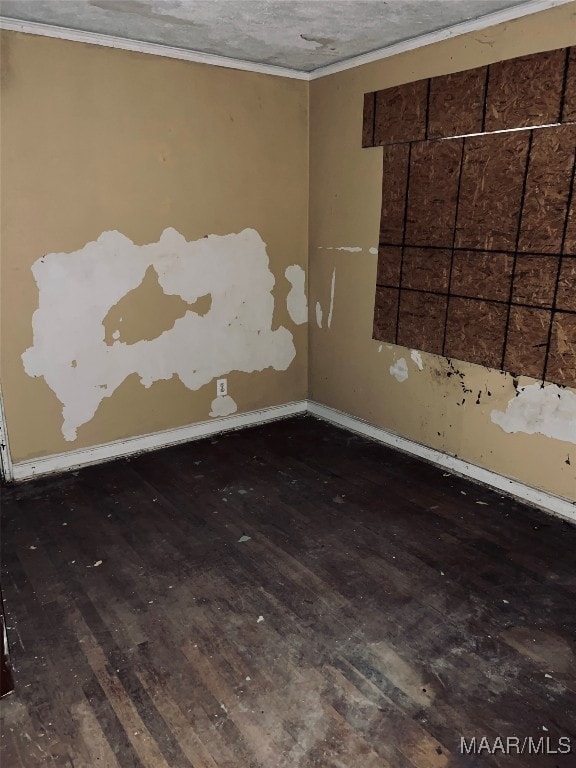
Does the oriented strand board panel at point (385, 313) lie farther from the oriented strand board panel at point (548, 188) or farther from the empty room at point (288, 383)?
the oriented strand board panel at point (548, 188)

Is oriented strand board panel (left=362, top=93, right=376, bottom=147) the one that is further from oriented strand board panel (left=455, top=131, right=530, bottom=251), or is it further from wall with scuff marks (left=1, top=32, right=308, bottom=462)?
oriented strand board panel (left=455, top=131, right=530, bottom=251)

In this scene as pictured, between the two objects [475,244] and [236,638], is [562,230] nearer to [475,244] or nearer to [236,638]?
[475,244]

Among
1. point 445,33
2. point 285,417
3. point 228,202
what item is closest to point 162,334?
point 228,202

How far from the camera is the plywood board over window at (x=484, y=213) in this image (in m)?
2.73

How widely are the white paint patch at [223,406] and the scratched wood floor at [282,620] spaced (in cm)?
68

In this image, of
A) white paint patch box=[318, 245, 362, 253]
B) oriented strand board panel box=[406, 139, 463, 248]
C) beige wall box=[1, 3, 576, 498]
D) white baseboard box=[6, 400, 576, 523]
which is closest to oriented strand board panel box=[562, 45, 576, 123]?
beige wall box=[1, 3, 576, 498]

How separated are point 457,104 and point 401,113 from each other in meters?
0.40

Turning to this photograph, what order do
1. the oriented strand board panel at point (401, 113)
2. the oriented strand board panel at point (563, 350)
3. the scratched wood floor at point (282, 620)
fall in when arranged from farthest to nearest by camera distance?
the oriented strand board panel at point (401, 113)
the oriented strand board panel at point (563, 350)
the scratched wood floor at point (282, 620)

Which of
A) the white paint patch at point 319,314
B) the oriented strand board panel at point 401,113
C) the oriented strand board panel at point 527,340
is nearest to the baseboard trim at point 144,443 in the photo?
the white paint patch at point 319,314

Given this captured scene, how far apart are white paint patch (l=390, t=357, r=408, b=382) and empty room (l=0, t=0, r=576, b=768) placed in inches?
1.8

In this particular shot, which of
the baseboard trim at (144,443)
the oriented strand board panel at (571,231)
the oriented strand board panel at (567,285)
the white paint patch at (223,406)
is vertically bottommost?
the baseboard trim at (144,443)

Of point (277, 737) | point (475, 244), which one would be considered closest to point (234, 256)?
point (475, 244)

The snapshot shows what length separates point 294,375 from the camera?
446 cm

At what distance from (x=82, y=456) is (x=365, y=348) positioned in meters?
1.98
